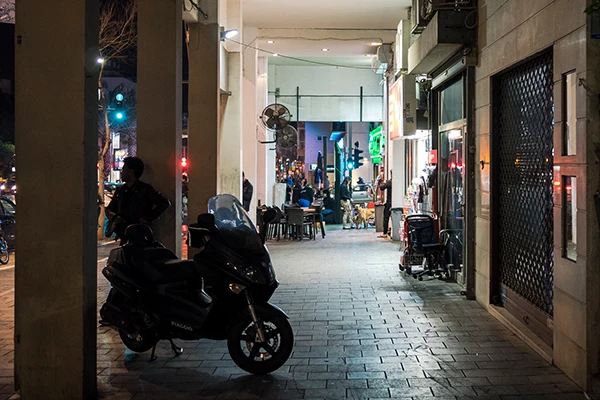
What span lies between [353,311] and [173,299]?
336cm

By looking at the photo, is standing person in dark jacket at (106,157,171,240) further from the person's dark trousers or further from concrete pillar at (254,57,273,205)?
concrete pillar at (254,57,273,205)

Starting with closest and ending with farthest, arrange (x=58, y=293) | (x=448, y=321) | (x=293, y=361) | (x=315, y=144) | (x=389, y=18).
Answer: (x=58, y=293) → (x=293, y=361) → (x=448, y=321) → (x=389, y=18) → (x=315, y=144)

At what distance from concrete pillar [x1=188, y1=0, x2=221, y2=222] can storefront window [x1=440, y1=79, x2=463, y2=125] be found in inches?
167

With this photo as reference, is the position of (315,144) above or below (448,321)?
above

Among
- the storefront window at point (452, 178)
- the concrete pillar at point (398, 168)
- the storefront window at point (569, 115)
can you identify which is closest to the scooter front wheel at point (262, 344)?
the storefront window at point (569, 115)

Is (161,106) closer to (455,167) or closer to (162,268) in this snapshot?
(162,268)

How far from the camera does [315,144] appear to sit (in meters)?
61.5

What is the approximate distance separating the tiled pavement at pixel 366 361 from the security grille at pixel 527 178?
2.24 ft

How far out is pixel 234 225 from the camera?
5707 millimetres

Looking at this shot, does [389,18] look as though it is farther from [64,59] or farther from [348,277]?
[64,59]

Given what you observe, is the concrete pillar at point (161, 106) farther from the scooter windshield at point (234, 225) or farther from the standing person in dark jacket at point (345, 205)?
the standing person in dark jacket at point (345, 205)

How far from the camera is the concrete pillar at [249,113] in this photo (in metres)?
19.9

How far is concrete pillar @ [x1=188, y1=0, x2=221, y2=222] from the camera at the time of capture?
1197 cm

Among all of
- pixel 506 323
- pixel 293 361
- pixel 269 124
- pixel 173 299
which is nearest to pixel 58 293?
pixel 173 299
